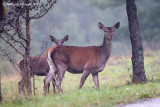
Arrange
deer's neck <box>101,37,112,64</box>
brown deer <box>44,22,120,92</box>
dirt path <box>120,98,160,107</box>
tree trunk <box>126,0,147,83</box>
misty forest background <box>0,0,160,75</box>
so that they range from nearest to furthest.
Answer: dirt path <box>120,98,160,107</box>, tree trunk <box>126,0,147,83</box>, brown deer <box>44,22,120,92</box>, deer's neck <box>101,37,112,64</box>, misty forest background <box>0,0,160,75</box>

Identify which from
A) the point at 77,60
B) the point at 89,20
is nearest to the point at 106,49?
the point at 77,60

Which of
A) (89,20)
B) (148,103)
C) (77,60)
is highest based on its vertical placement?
(89,20)

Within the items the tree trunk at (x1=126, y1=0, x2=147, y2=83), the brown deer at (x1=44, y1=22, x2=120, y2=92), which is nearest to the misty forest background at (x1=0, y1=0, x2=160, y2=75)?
the brown deer at (x1=44, y1=22, x2=120, y2=92)

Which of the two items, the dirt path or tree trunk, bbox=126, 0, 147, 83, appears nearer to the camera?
the dirt path

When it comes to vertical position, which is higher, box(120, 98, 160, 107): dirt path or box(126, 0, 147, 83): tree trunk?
box(126, 0, 147, 83): tree trunk

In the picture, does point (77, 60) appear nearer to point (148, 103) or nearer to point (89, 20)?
point (148, 103)

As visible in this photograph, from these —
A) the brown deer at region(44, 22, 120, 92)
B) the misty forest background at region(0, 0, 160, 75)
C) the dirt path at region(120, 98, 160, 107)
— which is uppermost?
the misty forest background at region(0, 0, 160, 75)

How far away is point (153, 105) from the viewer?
632 centimetres

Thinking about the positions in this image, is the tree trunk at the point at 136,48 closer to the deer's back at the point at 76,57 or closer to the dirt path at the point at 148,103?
the deer's back at the point at 76,57

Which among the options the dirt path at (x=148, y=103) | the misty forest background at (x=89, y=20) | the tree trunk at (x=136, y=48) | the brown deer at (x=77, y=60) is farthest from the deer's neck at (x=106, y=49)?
the misty forest background at (x=89, y=20)

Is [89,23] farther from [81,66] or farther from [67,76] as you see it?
[81,66]

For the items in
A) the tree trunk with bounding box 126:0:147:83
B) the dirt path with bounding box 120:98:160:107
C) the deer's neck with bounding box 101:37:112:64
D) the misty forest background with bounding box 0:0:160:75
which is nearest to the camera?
the dirt path with bounding box 120:98:160:107

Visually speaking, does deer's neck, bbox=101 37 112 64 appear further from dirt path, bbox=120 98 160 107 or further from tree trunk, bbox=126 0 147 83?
dirt path, bbox=120 98 160 107

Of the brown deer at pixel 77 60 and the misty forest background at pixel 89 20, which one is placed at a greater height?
the misty forest background at pixel 89 20
